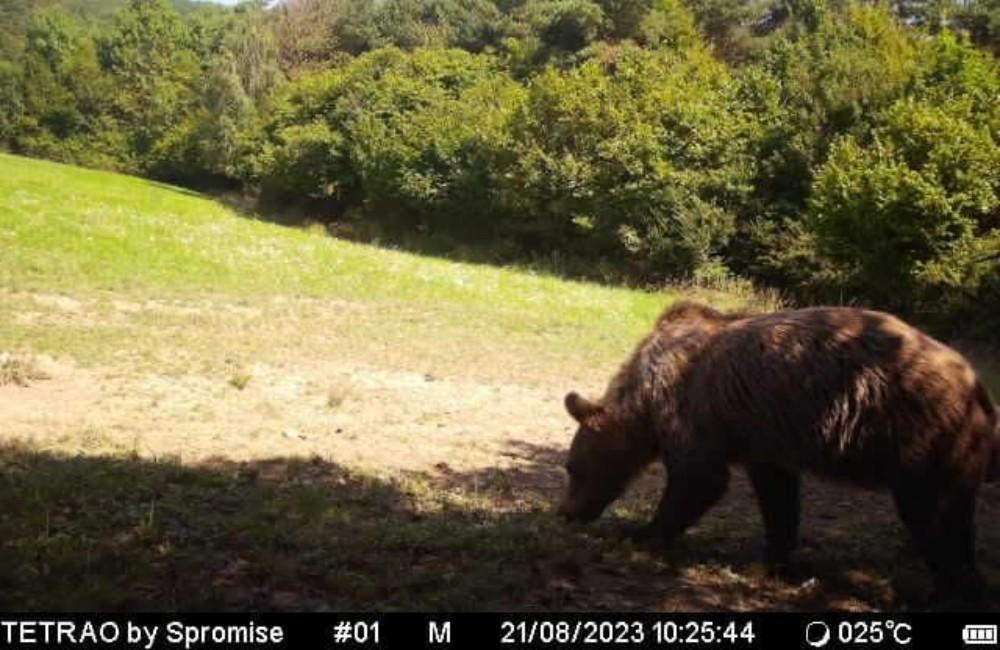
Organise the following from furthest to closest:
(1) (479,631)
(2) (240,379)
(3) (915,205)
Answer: (3) (915,205), (2) (240,379), (1) (479,631)

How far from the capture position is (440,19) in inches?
3172

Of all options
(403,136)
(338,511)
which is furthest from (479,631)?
(403,136)

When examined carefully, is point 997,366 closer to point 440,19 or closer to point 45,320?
point 45,320

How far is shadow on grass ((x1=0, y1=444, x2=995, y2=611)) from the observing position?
17.0ft

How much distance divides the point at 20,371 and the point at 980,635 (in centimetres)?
1210

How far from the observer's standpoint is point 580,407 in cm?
751

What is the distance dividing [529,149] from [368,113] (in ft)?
54.3

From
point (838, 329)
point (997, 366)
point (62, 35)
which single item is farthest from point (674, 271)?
point (62, 35)

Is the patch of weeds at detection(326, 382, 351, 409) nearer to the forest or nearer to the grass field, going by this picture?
the grass field

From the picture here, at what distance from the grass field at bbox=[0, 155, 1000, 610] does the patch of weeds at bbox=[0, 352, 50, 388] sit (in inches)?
1.7

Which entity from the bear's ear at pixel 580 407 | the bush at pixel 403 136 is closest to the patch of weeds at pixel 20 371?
the bear's ear at pixel 580 407

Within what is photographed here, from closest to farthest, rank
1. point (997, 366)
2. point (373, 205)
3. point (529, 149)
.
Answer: point (997, 366) → point (529, 149) → point (373, 205)

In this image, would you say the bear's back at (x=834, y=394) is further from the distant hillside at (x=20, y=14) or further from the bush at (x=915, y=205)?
the distant hillside at (x=20, y=14)

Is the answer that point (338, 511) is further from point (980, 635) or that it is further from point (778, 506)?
point (980, 635)
